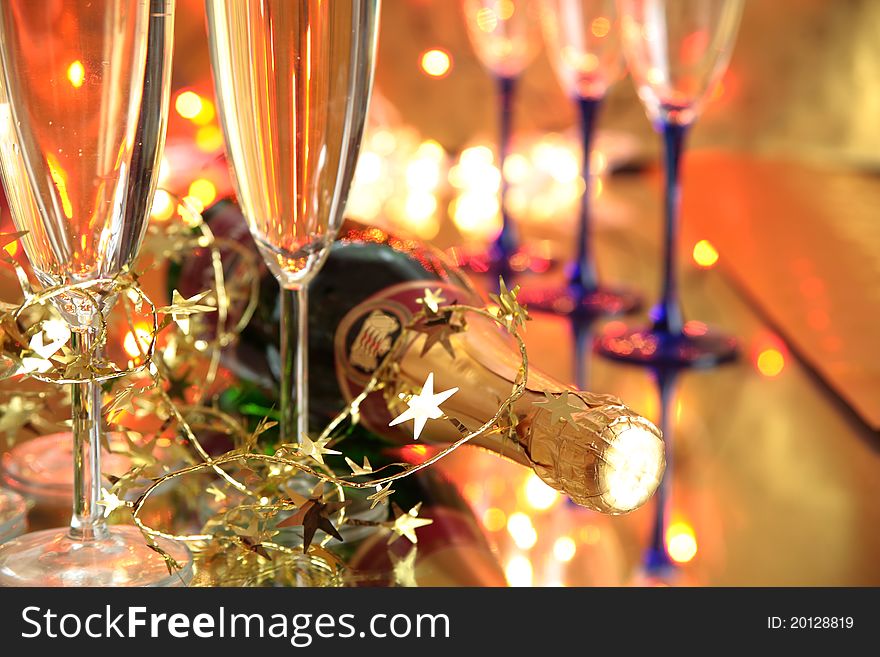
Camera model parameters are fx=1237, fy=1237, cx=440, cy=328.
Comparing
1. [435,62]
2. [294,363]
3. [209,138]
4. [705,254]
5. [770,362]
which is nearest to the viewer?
[294,363]

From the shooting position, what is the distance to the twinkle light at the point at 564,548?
1.56ft

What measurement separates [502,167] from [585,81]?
0.64ft

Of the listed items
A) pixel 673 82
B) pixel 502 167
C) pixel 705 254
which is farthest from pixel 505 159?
pixel 673 82

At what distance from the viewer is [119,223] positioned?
1.29ft

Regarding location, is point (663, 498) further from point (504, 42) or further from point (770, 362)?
point (504, 42)

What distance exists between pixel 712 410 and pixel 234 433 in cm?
26

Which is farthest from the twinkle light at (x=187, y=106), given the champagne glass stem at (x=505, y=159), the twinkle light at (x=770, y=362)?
the twinkle light at (x=770, y=362)

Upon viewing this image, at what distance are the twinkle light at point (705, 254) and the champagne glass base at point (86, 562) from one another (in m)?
0.60

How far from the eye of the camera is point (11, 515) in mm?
480

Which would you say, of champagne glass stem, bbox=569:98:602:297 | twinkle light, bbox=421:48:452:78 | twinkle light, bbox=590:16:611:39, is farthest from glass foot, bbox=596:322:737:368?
twinkle light, bbox=421:48:452:78

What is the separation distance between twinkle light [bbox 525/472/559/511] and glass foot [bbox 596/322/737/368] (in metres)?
0.20

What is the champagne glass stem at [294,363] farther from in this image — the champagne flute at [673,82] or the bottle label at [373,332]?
the champagne flute at [673,82]

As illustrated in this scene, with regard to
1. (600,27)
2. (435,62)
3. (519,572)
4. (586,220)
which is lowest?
(519,572)

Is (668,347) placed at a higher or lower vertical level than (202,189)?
lower
